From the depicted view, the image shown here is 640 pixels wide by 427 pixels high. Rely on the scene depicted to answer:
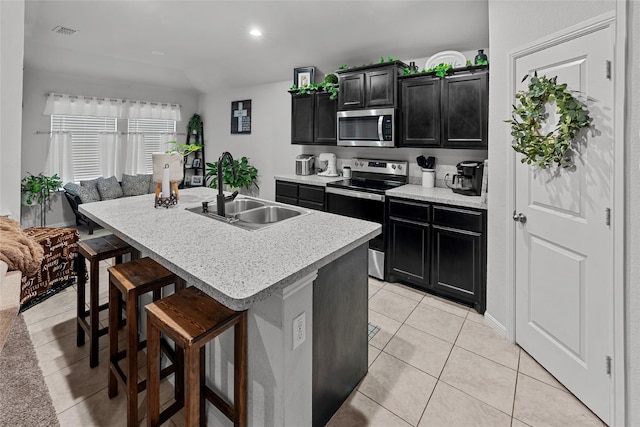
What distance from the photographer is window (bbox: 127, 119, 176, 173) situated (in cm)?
614

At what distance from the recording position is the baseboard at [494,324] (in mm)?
2477

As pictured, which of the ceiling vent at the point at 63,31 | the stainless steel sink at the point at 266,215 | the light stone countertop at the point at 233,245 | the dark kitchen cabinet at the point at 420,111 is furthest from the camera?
the ceiling vent at the point at 63,31

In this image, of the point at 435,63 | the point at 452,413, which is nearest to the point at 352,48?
the point at 435,63

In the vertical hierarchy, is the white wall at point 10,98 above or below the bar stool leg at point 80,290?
above

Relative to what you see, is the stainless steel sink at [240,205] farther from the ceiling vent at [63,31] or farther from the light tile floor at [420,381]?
the ceiling vent at [63,31]

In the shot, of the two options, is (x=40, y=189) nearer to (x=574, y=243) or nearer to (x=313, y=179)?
(x=313, y=179)

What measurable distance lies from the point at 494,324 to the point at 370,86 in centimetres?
265

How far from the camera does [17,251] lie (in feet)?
5.82

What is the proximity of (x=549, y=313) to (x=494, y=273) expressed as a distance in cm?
53

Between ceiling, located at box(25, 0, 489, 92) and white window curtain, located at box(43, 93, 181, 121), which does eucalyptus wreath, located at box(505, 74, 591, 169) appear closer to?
ceiling, located at box(25, 0, 489, 92)

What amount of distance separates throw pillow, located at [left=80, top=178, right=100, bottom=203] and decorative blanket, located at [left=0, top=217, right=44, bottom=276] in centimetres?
344

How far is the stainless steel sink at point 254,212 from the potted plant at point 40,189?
413 cm

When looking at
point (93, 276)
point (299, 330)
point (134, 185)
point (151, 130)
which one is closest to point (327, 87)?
point (93, 276)

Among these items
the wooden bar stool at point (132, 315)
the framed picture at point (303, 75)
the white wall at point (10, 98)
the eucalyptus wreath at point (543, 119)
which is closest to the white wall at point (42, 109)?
the white wall at point (10, 98)
